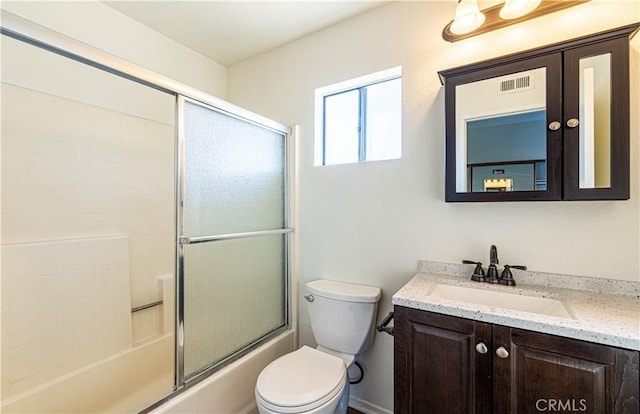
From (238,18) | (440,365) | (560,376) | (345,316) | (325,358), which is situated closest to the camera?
(560,376)

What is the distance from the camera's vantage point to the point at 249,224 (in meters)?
1.81

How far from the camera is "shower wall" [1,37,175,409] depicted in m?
1.38

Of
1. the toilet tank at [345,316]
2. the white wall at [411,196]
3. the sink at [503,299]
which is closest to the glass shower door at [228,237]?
the white wall at [411,196]

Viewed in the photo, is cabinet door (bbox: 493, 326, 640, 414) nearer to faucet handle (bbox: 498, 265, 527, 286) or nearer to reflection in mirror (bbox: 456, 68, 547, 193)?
faucet handle (bbox: 498, 265, 527, 286)

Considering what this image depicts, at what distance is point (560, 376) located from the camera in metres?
0.86

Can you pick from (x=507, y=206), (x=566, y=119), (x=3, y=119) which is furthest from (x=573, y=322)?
(x=3, y=119)

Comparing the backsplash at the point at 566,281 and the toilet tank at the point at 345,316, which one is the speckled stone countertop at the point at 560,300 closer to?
the backsplash at the point at 566,281

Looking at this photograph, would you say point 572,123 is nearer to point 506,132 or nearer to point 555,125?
point 555,125

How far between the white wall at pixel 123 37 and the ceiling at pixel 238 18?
62 mm

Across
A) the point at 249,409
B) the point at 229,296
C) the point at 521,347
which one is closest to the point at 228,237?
the point at 229,296

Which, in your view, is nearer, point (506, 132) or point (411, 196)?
point (506, 132)

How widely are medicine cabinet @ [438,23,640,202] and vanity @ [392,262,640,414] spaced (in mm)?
402

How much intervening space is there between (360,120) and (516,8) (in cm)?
96

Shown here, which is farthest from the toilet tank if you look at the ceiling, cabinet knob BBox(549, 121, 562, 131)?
the ceiling
